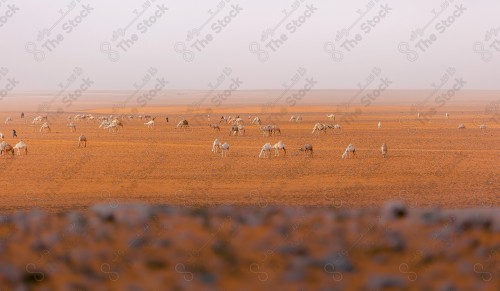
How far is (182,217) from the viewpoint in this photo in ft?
44.6

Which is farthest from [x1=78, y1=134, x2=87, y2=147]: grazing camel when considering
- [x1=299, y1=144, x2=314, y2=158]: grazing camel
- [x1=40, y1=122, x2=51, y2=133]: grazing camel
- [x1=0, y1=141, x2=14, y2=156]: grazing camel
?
[x1=299, y1=144, x2=314, y2=158]: grazing camel

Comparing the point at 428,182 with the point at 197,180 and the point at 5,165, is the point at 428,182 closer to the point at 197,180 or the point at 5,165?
the point at 197,180

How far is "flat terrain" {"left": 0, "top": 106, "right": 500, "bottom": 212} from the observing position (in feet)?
61.4

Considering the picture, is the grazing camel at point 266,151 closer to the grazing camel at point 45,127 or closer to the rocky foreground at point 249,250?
the rocky foreground at point 249,250

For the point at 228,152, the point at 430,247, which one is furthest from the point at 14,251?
the point at 228,152

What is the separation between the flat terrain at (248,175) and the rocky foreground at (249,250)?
424 centimetres

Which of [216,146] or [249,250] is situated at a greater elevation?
[216,146]

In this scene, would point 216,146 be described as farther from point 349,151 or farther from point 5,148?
point 5,148

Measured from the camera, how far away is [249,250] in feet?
37.1

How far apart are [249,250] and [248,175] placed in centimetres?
1256

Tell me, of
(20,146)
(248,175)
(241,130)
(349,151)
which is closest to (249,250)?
(248,175)

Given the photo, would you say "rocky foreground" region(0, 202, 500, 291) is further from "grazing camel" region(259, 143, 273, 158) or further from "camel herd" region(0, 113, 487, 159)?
"camel herd" region(0, 113, 487, 159)

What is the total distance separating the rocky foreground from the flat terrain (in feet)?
13.9

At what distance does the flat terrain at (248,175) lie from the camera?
18.7 metres
